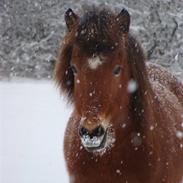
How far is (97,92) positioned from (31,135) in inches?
202

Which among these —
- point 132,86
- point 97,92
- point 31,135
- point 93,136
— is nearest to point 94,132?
point 93,136

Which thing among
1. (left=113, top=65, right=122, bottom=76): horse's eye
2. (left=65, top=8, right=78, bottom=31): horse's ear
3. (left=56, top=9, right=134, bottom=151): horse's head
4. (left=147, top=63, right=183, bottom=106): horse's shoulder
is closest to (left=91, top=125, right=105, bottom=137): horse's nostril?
(left=56, top=9, right=134, bottom=151): horse's head

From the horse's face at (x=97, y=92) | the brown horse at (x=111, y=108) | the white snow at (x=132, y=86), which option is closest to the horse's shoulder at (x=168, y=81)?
the brown horse at (x=111, y=108)

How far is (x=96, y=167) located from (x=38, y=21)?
12084mm

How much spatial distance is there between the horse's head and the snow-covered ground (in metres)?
0.57

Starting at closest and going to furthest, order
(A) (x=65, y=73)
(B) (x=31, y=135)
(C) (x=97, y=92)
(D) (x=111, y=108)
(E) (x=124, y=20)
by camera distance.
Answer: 1. (C) (x=97, y=92)
2. (D) (x=111, y=108)
3. (E) (x=124, y=20)
4. (A) (x=65, y=73)
5. (B) (x=31, y=135)

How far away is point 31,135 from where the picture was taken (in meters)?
7.62

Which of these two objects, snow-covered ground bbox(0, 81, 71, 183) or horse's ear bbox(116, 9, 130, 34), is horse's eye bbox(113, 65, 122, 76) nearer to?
horse's ear bbox(116, 9, 130, 34)

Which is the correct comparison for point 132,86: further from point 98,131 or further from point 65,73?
point 98,131

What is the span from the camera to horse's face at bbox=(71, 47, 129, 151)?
252 cm

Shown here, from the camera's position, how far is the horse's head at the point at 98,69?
2.56 metres

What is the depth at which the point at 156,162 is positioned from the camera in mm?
2990

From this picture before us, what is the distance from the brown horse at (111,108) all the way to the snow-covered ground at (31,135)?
476mm

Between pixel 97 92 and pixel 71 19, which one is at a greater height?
pixel 71 19
